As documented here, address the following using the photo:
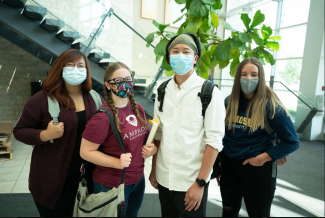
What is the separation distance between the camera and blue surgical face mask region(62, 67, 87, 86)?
1.25m

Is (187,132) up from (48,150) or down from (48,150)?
up

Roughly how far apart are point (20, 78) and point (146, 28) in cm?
242

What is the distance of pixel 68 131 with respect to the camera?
1222 mm

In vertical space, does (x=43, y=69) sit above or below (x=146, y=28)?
below

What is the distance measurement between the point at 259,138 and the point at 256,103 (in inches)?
9.7

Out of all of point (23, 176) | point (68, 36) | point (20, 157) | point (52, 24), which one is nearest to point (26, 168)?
point (23, 176)

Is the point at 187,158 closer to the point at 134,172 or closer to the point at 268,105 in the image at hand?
the point at 134,172

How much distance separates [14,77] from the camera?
3236mm

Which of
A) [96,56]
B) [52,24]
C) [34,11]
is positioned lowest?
[96,56]

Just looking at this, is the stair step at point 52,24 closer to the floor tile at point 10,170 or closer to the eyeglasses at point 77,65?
the floor tile at point 10,170

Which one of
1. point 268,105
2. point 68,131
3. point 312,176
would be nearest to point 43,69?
point 68,131

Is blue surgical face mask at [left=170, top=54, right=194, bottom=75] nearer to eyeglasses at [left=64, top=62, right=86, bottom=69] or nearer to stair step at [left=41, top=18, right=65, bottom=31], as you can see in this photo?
eyeglasses at [left=64, top=62, right=86, bottom=69]

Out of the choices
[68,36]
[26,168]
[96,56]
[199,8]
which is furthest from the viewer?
[96,56]

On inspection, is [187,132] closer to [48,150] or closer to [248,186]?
[248,186]
